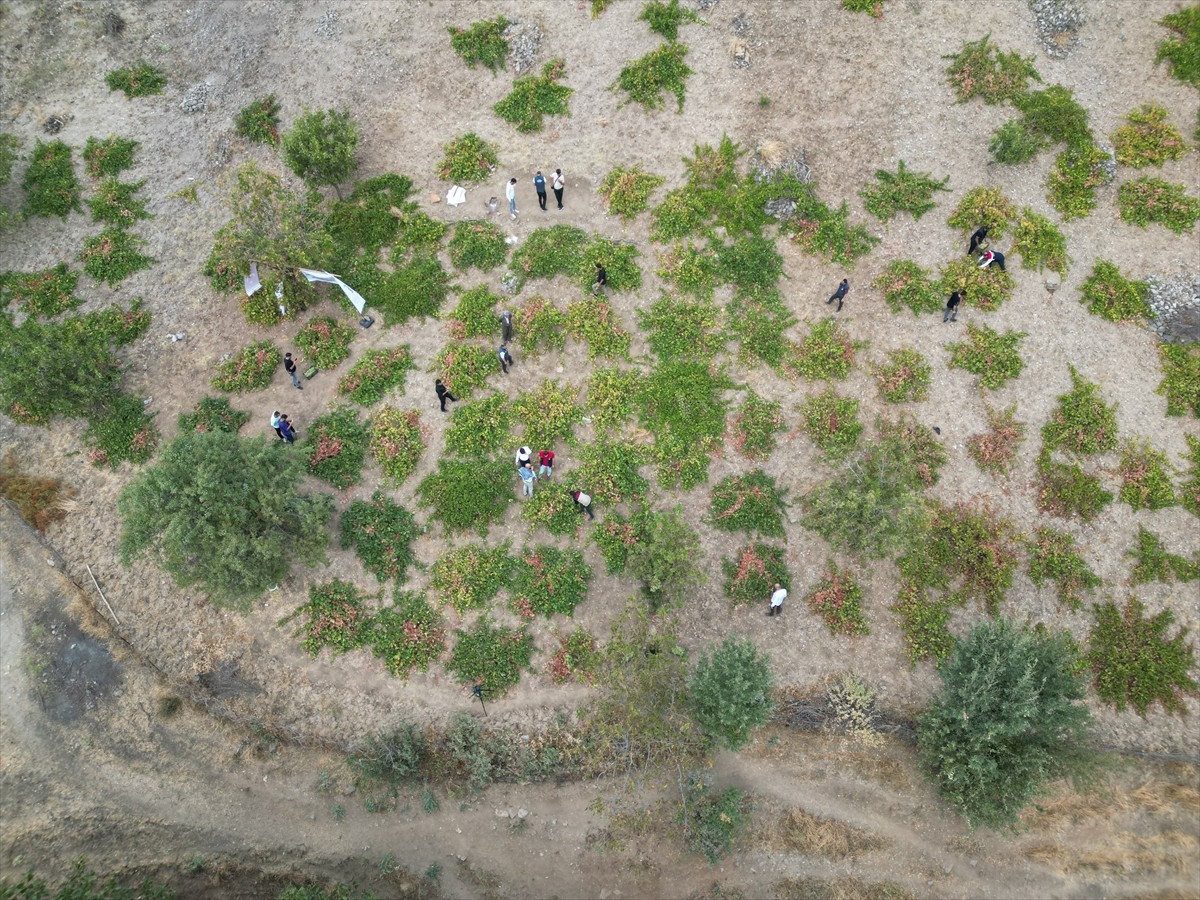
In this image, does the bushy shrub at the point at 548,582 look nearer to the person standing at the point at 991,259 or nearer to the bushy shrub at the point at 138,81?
the person standing at the point at 991,259

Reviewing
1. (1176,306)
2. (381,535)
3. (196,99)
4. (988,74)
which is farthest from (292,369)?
(1176,306)

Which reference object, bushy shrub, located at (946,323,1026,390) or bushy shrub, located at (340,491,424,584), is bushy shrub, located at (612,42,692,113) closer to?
bushy shrub, located at (946,323,1026,390)

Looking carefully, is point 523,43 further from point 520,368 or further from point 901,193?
point 901,193

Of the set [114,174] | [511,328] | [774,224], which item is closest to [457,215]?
[511,328]

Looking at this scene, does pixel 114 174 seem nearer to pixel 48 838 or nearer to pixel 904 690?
pixel 48 838

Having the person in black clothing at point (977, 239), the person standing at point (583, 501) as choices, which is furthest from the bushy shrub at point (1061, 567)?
the person standing at point (583, 501)

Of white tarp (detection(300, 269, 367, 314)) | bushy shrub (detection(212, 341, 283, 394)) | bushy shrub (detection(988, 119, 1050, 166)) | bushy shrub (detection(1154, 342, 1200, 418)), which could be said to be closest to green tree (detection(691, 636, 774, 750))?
bushy shrub (detection(1154, 342, 1200, 418))
